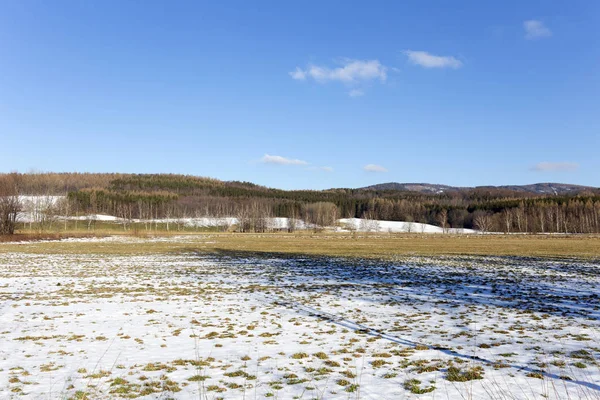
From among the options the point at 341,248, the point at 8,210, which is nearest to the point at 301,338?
the point at 341,248

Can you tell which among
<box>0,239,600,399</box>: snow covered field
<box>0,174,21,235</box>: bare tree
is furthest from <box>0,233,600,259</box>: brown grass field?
<box>0,239,600,399</box>: snow covered field

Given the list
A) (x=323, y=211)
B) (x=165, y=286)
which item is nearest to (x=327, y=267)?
(x=165, y=286)

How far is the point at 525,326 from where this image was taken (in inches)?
533

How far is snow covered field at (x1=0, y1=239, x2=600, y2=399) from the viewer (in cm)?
844

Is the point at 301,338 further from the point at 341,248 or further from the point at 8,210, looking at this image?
the point at 8,210

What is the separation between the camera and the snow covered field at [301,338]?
8.44 m

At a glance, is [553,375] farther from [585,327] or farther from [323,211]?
[323,211]

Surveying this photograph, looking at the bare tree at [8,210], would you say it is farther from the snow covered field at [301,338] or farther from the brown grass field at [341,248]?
the snow covered field at [301,338]

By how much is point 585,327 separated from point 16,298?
23.0 metres

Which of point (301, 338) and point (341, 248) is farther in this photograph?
point (341, 248)

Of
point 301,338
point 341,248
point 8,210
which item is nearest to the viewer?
point 301,338

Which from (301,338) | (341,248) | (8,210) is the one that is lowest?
(341,248)

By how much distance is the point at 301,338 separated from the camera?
493 inches

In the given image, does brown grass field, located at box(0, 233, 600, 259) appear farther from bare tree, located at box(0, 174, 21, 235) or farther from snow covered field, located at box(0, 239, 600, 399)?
snow covered field, located at box(0, 239, 600, 399)
